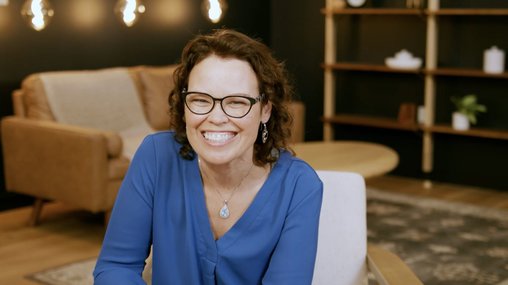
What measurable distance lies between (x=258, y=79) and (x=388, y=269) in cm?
60

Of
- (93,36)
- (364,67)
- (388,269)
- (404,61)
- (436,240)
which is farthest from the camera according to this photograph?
(364,67)

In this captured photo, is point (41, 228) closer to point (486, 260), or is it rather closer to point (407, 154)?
point (486, 260)

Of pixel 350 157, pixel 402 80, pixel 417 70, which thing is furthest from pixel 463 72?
pixel 350 157

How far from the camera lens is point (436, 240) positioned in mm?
4508

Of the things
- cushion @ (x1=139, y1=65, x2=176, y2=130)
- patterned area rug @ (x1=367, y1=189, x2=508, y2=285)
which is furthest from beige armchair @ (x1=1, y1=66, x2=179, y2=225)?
patterned area rug @ (x1=367, y1=189, x2=508, y2=285)

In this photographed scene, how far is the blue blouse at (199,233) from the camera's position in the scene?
1782 mm

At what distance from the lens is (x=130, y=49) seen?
233 inches

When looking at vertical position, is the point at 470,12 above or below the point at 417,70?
above

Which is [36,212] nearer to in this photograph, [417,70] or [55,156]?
[55,156]

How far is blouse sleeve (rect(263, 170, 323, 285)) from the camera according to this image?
177cm

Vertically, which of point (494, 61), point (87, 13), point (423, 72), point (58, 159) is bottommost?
point (58, 159)

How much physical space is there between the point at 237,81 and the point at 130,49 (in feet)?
14.2

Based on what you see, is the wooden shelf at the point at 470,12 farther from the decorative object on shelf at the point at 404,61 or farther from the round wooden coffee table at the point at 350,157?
the round wooden coffee table at the point at 350,157

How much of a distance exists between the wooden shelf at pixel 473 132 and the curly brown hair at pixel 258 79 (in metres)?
3.94
